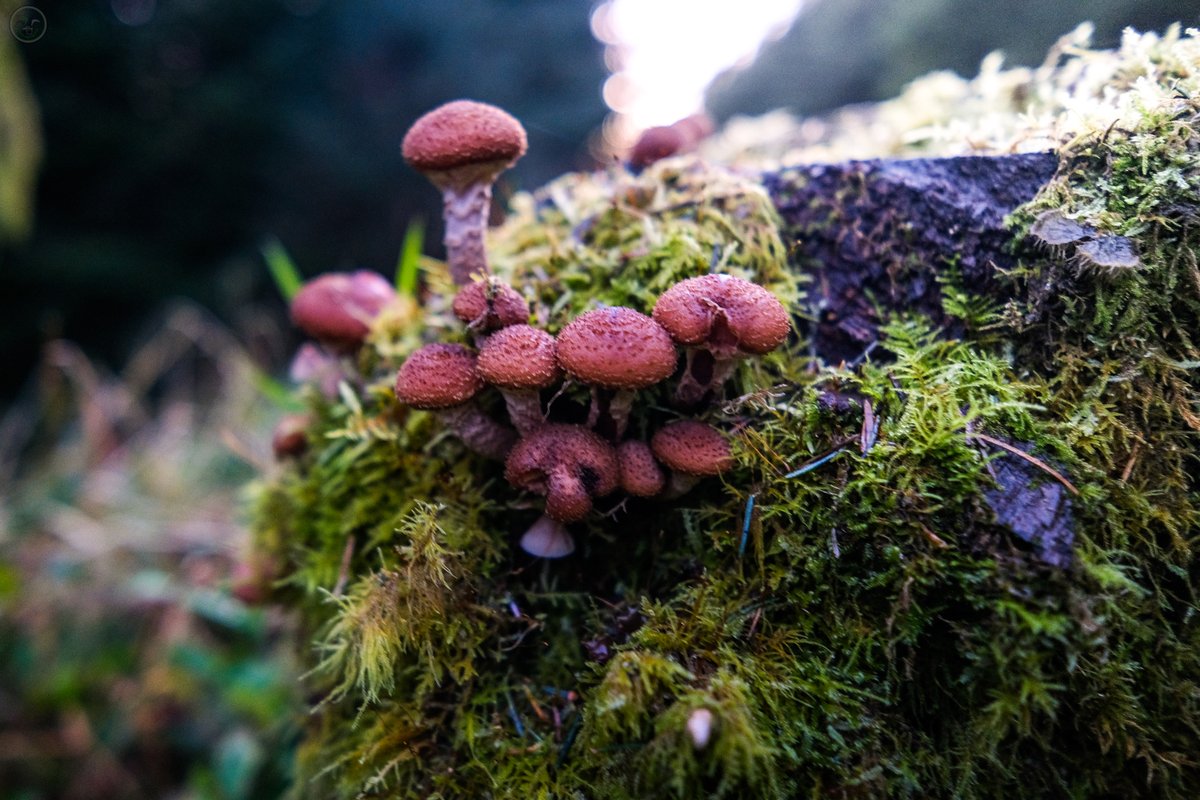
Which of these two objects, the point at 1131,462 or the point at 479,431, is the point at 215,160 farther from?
the point at 1131,462

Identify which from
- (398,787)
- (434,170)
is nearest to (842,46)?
(434,170)

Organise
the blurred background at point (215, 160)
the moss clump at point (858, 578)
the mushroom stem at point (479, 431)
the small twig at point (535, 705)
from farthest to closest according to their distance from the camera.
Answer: the blurred background at point (215, 160) → the mushroom stem at point (479, 431) → the small twig at point (535, 705) → the moss clump at point (858, 578)

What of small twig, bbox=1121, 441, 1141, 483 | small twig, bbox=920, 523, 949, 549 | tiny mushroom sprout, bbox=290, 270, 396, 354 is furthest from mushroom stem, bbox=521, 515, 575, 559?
small twig, bbox=1121, 441, 1141, 483

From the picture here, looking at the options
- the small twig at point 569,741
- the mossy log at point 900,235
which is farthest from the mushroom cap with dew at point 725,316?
the small twig at point 569,741

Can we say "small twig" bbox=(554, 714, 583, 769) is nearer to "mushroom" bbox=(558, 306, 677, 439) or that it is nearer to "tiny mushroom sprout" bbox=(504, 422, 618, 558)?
"tiny mushroom sprout" bbox=(504, 422, 618, 558)

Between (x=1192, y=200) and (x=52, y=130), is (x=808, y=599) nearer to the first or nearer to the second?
(x=1192, y=200)

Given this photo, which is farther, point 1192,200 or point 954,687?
point 1192,200

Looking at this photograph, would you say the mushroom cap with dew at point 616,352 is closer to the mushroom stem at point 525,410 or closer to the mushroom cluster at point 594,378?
the mushroom cluster at point 594,378
